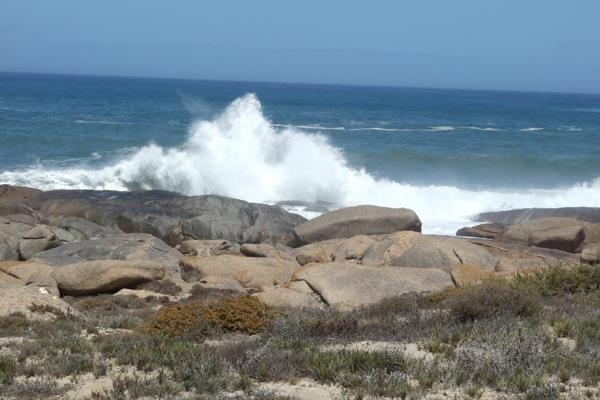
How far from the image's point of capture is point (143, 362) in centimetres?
898

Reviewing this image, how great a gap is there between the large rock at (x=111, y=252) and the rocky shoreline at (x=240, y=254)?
40 mm

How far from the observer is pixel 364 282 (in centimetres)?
1501

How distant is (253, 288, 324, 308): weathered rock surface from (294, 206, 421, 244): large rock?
8504 mm

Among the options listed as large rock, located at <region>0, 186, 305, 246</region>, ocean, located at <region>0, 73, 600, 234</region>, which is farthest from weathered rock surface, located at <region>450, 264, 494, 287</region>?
ocean, located at <region>0, 73, 600, 234</region>

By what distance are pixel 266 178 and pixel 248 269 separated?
2086 centimetres

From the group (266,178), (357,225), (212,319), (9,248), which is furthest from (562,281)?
(266,178)

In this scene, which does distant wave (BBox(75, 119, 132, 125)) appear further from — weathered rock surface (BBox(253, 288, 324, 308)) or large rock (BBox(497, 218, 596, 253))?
weathered rock surface (BBox(253, 288, 324, 308))

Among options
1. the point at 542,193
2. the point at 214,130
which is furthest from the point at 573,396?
the point at 214,130

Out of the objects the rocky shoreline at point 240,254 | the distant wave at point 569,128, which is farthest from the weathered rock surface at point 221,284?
the distant wave at point 569,128

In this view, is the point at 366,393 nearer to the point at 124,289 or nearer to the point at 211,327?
the point at 211,327

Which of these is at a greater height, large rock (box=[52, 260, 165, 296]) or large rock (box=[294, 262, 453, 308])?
large rock (box=[294, 262, 453, 308])

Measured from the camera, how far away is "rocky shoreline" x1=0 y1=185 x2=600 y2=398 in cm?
1477

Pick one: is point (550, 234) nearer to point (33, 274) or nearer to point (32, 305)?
point (33, 274)

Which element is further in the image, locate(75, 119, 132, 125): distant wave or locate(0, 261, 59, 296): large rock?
locate(75, 119, 132, 125): distant wave
